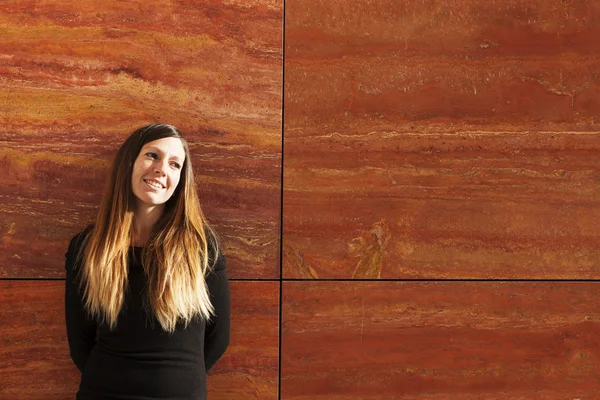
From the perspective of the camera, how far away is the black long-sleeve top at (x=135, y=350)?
187cm

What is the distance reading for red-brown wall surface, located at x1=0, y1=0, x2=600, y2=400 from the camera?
2.29 meters

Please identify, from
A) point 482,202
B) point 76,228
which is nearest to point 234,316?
point 76,228

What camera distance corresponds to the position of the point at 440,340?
2.37 meters

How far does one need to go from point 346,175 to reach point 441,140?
16.1 inches

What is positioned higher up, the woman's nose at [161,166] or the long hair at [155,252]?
the woman's nose at [161,166]

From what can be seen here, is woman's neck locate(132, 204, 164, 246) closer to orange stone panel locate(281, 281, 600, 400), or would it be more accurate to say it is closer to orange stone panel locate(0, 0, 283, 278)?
orange stone panel locate(0, 0, 283, 278)

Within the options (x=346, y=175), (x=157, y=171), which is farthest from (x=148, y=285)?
(x=346, y=175)

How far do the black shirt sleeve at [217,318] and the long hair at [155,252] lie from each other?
0.03 metres

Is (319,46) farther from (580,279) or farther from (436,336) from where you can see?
(580,279)

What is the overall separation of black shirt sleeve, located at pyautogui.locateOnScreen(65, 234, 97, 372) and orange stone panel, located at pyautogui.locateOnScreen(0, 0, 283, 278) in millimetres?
266

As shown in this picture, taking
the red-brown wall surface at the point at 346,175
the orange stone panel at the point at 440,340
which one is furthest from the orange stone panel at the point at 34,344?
the orange stone panel at the point at 440,340

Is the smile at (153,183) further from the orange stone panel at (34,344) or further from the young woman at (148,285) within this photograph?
the orange stone panel at (34,344)

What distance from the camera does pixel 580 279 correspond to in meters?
2.40

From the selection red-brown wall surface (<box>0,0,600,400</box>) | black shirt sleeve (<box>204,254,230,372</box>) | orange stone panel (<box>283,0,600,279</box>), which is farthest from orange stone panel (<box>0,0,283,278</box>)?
black shirt sleeve (<box>204,254,230,372</box>)
